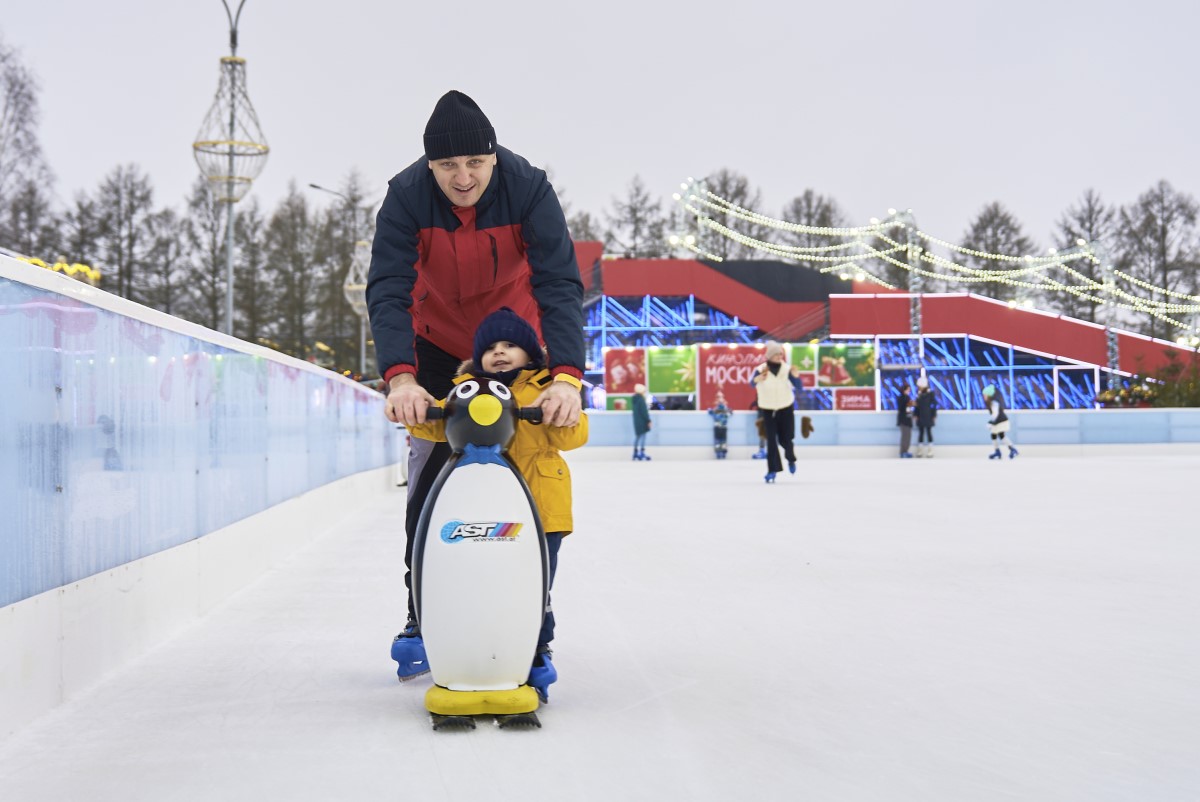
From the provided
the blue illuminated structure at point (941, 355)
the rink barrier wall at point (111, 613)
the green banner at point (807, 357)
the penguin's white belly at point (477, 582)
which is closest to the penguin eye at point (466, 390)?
the penguin's white belly at point (477, 582)

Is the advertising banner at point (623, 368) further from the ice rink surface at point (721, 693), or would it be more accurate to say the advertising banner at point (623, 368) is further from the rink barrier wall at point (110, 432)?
the rink barrier wall at point (110, 432)

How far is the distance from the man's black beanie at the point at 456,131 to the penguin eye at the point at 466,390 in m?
0.60

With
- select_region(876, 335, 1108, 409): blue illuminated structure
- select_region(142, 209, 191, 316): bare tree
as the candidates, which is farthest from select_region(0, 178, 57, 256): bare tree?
select_region(876, 335, 1108, 409): blue illuminated structure

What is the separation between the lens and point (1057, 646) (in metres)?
3.62

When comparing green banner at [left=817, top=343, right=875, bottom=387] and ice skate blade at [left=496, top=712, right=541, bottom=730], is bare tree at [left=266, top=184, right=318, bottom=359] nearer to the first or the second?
green banner at [left=817, top=343, right=875, bottom=387]

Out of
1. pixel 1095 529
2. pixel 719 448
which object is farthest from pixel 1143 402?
pixel 1095 529

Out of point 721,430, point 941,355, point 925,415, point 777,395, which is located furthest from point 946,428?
point 777,395

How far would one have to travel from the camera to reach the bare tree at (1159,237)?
4038 cm

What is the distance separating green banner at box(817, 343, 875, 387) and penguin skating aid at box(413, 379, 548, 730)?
3022 cm

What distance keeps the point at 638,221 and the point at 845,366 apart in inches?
688

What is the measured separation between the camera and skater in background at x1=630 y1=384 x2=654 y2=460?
2222cm

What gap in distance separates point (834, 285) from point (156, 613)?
36.6 metres

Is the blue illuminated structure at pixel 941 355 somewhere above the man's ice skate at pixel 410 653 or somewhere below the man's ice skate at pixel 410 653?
above

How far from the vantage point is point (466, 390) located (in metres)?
2.77
